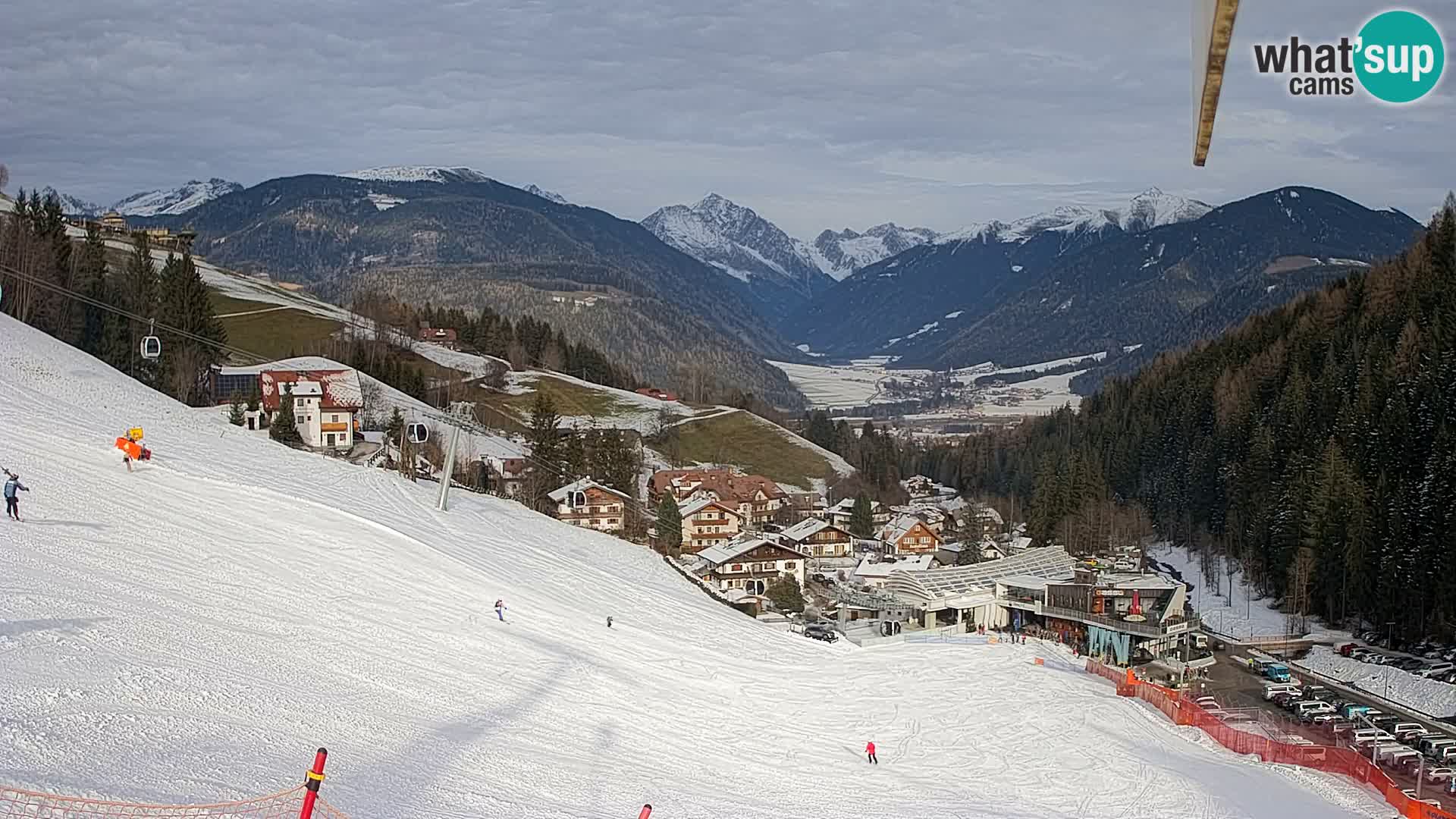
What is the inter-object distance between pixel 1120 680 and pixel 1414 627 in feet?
66.0

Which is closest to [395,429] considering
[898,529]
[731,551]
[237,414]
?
[237,414]

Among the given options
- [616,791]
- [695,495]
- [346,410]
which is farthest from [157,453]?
[695,495]

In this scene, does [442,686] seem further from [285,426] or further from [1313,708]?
[285,426]

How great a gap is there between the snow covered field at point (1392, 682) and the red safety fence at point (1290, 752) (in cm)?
972

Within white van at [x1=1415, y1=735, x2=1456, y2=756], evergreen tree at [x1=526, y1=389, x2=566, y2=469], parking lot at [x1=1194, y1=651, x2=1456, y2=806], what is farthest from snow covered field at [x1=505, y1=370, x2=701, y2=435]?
white van at [x1=1415, y1=735, x2=1456, y2=756]

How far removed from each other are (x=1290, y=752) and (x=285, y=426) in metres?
41.6

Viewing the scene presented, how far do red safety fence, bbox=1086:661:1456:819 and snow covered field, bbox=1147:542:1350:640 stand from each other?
75.6ft

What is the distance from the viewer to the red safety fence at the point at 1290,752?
71.9 ft

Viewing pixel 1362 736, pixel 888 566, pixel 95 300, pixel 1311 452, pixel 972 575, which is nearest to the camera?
pixel 1362 736

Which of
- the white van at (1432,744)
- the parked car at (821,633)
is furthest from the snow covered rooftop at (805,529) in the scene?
the white van at (1432,744)

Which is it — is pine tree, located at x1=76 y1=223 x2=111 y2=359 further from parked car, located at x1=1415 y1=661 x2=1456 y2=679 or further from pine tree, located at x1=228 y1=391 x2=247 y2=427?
parked car, located at x1=1415 y1=661 x2=1456 y2=679

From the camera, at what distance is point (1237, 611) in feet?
190

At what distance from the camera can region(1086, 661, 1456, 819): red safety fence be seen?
21.9 metres

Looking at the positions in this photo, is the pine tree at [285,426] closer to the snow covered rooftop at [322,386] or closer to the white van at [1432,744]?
the snow covered rooftop at [322,386]
